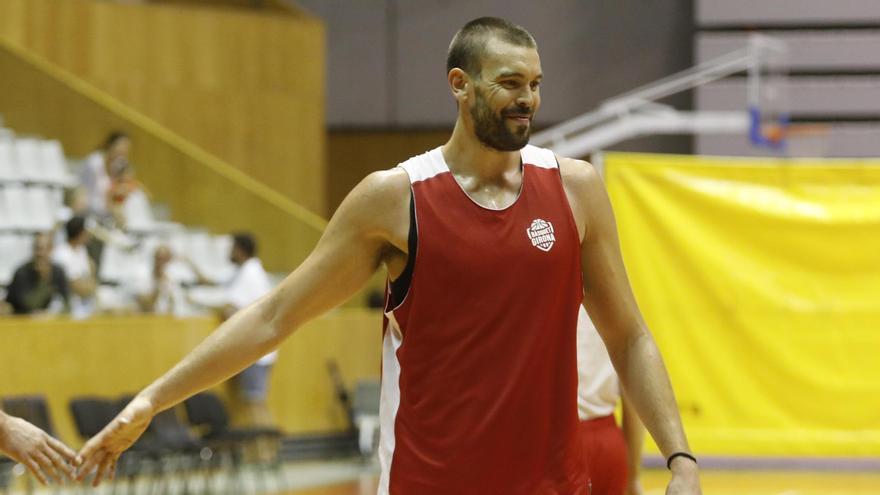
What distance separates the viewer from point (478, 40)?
367cm

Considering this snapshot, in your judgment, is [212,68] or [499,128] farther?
[212,68]

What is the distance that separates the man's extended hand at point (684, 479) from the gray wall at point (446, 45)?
17315mm

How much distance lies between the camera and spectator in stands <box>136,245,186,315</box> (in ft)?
45.6

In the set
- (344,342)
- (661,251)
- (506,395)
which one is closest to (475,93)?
(506,395)

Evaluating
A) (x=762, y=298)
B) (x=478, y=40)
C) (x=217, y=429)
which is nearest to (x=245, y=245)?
(x=217, y=429)

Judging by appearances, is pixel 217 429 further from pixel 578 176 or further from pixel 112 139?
pixel 578 176

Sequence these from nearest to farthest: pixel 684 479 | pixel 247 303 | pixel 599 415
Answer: pixel 684 479
pixel 599 415
pixel 247 303

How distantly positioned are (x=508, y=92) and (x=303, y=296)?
0.74 meters

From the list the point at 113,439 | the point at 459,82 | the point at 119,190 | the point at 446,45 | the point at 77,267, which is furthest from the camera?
the point at 446,45

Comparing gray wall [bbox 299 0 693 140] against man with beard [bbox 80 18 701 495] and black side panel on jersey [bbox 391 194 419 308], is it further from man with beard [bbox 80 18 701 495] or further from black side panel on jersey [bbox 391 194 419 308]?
black side panel on jersey [bbox 391 194 419 308]

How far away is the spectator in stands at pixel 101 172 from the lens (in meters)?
14.6

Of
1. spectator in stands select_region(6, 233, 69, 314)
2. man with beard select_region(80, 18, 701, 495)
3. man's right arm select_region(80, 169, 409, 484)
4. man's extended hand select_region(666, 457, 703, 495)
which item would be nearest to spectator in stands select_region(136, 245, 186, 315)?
spectator in stands select_region(6, 233, 69, 314)

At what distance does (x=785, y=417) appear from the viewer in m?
11.6

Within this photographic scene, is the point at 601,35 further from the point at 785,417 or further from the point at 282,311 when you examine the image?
the point at 282,311
